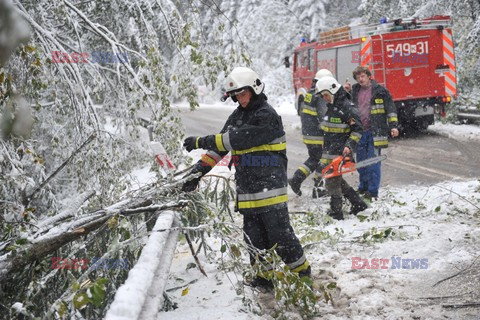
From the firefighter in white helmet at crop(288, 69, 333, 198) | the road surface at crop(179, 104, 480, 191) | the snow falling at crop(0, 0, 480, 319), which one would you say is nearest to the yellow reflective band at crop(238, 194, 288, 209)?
the snow falling at crop(0, 0, 480, 319)

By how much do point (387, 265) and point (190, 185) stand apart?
1898 mm

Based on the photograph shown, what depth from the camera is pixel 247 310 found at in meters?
3.19

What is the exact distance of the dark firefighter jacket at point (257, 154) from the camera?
339cm

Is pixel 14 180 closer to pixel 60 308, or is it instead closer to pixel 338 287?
pixel 60 308

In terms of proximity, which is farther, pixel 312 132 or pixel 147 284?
pixel 312 132

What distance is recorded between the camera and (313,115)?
6.52 meters

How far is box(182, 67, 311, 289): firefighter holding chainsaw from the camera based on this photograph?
3.44m

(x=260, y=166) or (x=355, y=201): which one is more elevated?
(x=260, y=166)

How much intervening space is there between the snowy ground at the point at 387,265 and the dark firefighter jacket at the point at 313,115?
116 cm

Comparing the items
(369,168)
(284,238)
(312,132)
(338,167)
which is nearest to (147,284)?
(284,238)

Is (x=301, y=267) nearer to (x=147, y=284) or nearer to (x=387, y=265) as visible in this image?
(x=387, y=265)

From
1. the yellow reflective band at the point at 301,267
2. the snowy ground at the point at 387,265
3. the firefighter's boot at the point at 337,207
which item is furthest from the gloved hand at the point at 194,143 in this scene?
the firefighter's boot at the point at 337,207

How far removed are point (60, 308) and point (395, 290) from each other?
101 inches

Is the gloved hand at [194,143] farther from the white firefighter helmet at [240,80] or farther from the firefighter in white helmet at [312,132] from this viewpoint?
the firefighter in white helmet at [312,132]
